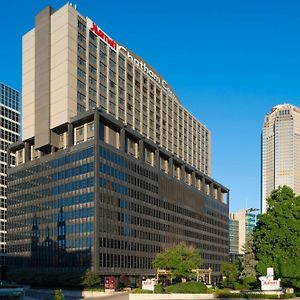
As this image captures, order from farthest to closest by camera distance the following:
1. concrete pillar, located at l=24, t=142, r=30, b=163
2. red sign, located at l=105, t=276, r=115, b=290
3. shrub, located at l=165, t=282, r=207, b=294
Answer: concrete pillar, located at l=24, t=142, r=30, b=163 → red sign, located at l=105, t=276, r=115, b=290 → shrub, located at l=165, t=282, r=207, b=294

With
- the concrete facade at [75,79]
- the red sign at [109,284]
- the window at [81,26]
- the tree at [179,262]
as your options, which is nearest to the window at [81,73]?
the concrete facade at [75,79]

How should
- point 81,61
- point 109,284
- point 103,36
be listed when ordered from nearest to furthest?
point 109,284
point 81,61
point 103,36

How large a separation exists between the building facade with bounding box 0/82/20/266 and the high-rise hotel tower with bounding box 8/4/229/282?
33.0m

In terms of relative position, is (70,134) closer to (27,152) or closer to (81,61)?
(81,61)

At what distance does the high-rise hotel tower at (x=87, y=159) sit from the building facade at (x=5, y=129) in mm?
32971

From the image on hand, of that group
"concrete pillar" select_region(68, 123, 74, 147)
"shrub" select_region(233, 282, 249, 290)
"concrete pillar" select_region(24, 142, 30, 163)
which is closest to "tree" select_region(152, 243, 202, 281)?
"shrub" select_region(233, 282, 249, 290)

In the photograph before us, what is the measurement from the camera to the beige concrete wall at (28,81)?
403 ft

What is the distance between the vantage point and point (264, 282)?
2704 inches

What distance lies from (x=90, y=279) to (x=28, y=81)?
50.4 m

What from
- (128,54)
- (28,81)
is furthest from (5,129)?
(128,54)

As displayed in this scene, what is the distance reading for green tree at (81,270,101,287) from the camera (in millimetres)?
100375

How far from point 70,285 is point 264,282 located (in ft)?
156

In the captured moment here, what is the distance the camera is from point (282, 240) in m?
77.4

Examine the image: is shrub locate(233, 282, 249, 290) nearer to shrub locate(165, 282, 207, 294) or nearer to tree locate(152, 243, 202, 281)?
shrub locate(165, 282, 207, 294)
